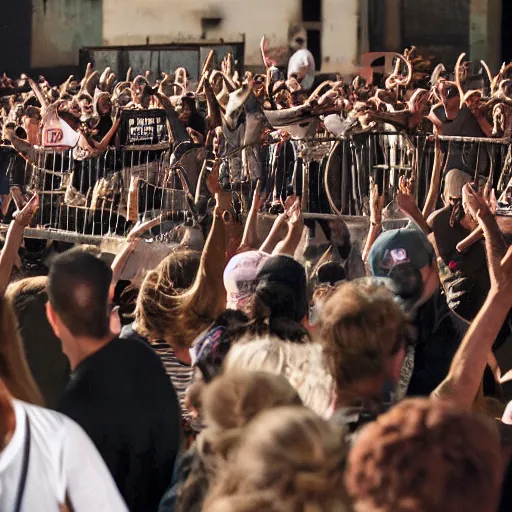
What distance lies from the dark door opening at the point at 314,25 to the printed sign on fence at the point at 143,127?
732 cm

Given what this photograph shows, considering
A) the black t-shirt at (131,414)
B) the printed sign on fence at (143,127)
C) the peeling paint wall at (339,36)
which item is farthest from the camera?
the peeling paint wall at (339,36)

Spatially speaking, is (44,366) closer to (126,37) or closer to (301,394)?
(301,394)

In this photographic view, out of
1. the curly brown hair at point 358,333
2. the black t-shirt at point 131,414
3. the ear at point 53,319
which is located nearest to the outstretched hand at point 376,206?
the ear at point 53,319

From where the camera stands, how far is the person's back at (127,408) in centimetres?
420

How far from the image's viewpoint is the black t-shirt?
13.8 feet

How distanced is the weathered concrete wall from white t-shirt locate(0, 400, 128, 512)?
617 inches

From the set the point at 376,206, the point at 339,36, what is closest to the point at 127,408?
the point at 376,206

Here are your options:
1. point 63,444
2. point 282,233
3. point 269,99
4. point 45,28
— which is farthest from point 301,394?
point 45,28

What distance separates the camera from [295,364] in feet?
13.3

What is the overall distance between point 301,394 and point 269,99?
8267mm

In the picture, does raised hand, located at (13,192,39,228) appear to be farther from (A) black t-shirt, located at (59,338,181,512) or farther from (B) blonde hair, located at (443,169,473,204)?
(A) black t-shirt, located at (59,338,181,512)

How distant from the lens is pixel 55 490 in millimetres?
3258

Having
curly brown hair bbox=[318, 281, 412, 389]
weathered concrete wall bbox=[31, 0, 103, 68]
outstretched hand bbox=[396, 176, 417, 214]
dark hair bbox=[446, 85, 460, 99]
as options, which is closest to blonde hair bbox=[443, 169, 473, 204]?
outstretched hand bbox=[396, 176, 417, 214]

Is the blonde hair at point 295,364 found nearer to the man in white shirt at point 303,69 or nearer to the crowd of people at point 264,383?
the crowd of people at point 264,383
